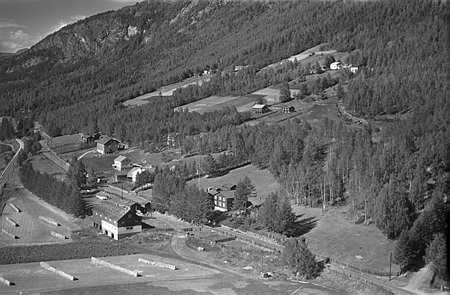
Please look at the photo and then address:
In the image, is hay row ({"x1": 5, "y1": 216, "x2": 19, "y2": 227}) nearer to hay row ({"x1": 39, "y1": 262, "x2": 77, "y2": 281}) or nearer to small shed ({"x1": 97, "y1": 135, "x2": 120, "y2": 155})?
hay row ({"x1": 39, "y1": 262, "x2": 77, "y2": 281})

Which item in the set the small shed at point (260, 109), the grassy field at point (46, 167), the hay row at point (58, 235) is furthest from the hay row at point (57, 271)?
the small shed at point (260, 109)

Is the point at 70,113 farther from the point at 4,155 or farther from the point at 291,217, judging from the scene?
the point at 291,217

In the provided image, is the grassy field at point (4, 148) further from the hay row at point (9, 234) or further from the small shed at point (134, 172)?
the hay row at point (9, 234)

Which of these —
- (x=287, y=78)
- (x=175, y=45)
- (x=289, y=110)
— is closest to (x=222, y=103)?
(x=287, y=78)

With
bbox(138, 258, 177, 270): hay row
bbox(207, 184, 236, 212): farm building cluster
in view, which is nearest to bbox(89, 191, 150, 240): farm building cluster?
bbox(207, 184, 236, 212): farm building cluster

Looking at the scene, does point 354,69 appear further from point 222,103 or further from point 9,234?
point 9,234

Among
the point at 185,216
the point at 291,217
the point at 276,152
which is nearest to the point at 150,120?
the point at 276,152
